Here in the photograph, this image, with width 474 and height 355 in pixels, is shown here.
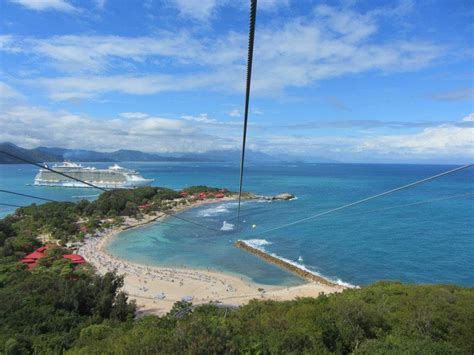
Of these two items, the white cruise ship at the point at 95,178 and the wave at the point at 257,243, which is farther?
the white cruise ship at the point at 95,178

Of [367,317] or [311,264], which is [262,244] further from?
[367,317]

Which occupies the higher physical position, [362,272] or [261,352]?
[261,352]

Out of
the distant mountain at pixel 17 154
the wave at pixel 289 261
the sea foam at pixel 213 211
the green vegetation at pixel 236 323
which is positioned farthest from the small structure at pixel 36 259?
the sea foam at pixel 213 211

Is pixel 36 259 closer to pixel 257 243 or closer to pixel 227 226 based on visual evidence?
pixel 257 243

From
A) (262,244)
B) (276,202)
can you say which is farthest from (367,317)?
(276,202)

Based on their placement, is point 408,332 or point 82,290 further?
point 82,290

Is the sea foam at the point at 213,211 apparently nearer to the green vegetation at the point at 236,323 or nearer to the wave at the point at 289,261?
the wave at the point at 289,261
